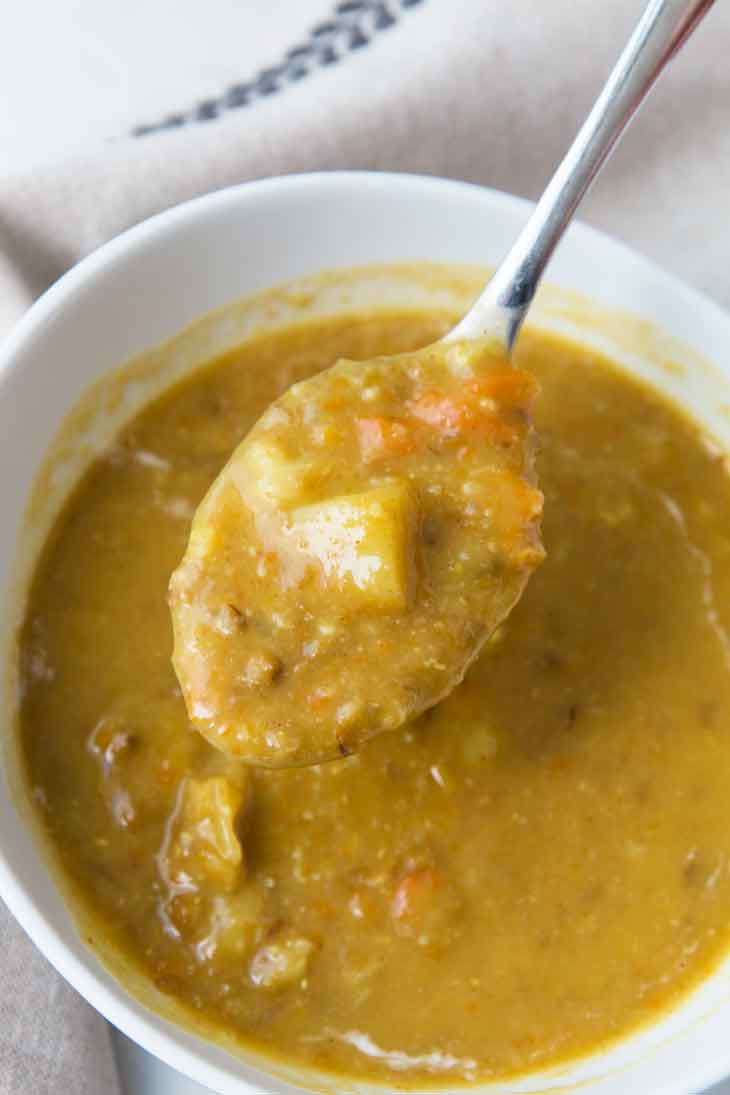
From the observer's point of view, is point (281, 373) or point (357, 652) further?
point (281, 373)

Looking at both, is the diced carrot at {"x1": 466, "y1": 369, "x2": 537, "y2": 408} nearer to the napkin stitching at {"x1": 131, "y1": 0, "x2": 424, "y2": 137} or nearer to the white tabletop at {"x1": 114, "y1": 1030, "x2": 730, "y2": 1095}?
the napkin stitching at {"x1": 131, "y1": 0, "x2": 424, "y2": 137}

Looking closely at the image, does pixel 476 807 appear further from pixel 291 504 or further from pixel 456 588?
pixel 291 504

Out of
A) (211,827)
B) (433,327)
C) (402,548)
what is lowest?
(211,827)

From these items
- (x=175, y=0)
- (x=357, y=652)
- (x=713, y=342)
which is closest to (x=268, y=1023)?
(x=357, y=652)

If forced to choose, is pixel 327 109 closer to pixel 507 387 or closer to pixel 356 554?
pixel 507 387

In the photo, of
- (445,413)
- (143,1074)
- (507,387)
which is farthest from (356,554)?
(143,1074)

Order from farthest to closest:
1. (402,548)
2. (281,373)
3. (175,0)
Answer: (175,0), (281,373), (402,548)

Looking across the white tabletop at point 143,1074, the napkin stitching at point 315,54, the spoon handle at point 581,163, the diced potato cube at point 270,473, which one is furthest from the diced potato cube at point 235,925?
the napkin stitching at point 315,54

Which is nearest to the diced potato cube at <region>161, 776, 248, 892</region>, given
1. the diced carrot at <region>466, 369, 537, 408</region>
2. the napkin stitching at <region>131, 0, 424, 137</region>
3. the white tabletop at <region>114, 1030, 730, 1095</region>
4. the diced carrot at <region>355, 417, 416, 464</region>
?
the white tabletop at <region>114, 1030, 730, 1095</region>
